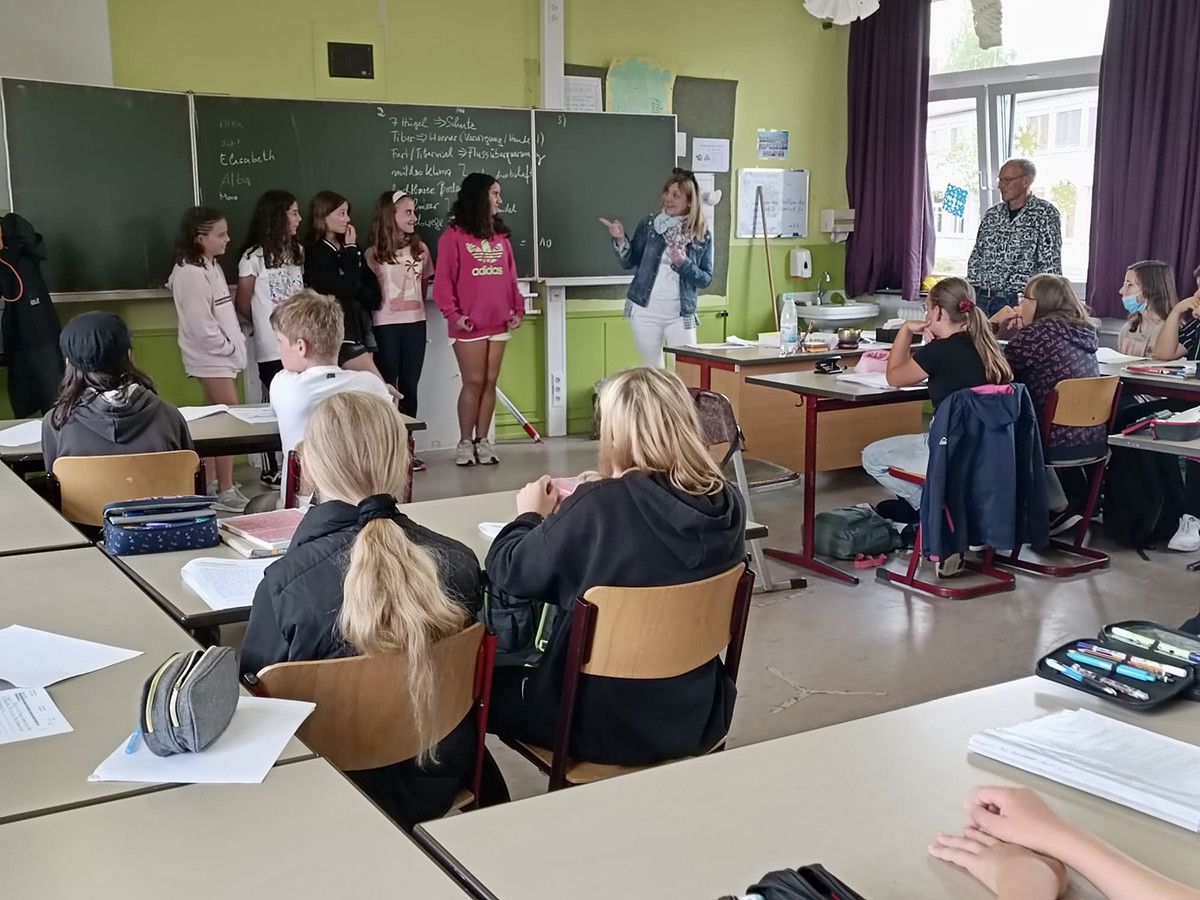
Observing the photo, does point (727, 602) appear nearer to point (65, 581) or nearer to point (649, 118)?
point (65, 581)

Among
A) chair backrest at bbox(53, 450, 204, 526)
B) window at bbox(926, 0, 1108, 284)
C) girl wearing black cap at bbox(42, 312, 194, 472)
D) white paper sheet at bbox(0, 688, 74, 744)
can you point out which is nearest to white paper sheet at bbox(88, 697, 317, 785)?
white paper sheet at bbox(0, 688, 74, 744)

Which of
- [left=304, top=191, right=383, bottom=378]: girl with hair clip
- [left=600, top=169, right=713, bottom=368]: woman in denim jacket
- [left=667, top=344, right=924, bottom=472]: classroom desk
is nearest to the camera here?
[left=667, top=344, right=924, bottom=472]: classroom desk

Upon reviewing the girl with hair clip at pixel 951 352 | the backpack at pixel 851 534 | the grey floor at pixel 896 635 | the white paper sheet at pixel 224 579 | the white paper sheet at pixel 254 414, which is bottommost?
the grey floor at pixel 896 635

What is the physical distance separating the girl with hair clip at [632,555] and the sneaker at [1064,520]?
10.7 ft

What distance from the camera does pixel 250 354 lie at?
246 inches

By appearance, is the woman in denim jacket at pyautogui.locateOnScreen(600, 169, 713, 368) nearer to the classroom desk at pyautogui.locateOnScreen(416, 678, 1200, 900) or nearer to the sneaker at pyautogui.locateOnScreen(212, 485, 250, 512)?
the sneaker at pyautogui.locateOnScreen(212, 485, 250, 512)

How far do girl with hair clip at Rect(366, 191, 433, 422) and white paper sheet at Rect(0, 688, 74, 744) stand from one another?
475 centimetres

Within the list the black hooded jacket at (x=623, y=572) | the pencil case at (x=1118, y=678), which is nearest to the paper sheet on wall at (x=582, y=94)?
the black hooded jacket at (x=623, y=572)

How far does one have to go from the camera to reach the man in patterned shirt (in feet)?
20.5

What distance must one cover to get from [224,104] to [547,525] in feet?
14.8

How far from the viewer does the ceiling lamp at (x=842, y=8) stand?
5297mm

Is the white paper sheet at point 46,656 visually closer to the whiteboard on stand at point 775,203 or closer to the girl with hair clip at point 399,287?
the girl with hair clip at point 399,287

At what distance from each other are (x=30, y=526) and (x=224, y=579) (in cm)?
68

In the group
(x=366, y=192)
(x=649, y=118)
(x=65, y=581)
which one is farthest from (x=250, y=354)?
(x=65, y=581)
